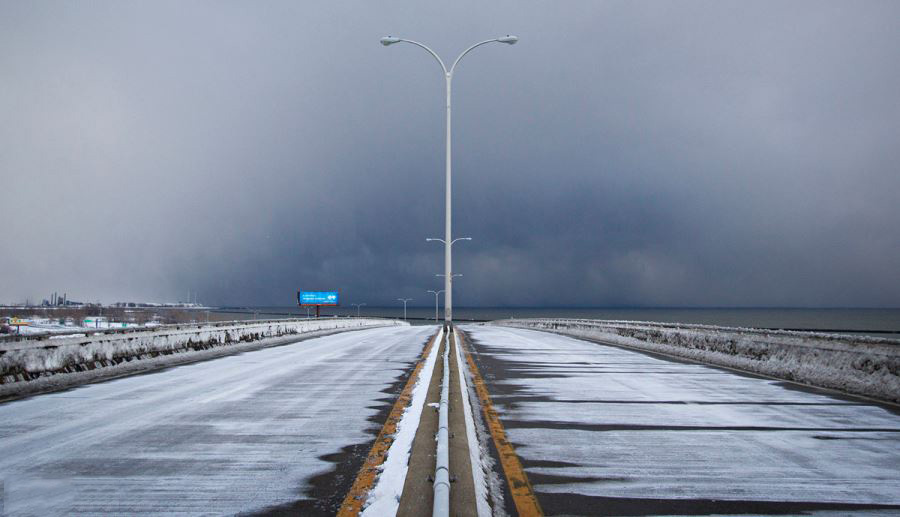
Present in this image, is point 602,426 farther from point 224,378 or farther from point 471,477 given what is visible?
point 224,378

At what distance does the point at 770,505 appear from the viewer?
4.25 m

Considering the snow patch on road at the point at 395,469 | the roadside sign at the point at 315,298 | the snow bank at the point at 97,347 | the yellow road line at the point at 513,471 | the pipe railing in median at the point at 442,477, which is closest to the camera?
the pipe railing in median at the point at 442,477

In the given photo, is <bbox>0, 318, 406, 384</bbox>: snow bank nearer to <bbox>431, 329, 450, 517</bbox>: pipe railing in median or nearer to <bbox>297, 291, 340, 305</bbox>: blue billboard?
<bbox>431, 329, 450, 517</bbox>: pipe railing in median

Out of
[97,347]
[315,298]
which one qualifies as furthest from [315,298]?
[97,347]

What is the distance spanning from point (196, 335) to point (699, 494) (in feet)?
55.9

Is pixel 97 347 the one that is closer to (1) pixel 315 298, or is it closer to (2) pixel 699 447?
(2) pixel 699 447

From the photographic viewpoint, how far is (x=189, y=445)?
5945 millimetres

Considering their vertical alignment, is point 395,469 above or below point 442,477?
below

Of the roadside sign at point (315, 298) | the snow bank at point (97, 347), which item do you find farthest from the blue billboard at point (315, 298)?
the snow bank at point (97, 347)

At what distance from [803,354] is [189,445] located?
11.4m

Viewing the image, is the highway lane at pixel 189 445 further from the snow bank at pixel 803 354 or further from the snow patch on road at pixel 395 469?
the snow bank at pixel 803 354

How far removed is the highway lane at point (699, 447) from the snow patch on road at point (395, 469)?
3.43ft

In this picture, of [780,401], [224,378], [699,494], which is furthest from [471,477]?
[224,378]

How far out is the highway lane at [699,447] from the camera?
4367mm
